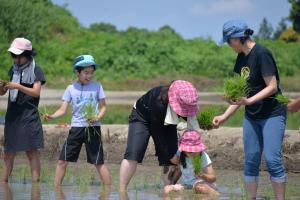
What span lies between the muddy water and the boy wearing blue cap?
0.96 ft

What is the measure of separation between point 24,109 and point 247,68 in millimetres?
3093

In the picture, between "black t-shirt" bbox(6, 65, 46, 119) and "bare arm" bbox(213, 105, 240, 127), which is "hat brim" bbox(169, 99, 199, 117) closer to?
"bare arm" bbox(213, 105, 240, 127)

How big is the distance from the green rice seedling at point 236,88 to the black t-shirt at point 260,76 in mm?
108

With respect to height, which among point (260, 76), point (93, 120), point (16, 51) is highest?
point (16, 51)

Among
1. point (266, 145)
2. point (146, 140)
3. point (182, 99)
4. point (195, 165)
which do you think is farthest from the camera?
point (146, 140)

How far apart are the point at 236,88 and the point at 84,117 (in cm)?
245

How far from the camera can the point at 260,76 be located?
8.43 metres

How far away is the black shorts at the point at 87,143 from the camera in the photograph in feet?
A: 33.7

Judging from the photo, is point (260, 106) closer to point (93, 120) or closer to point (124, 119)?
point (93, 120)

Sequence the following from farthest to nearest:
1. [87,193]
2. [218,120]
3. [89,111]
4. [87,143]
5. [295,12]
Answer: [295,12] → [87,143] → [89,111] → [87,193] → [218,120]

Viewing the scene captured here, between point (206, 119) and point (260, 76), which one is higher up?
point (260, 76)

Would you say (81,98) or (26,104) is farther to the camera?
(26,104)

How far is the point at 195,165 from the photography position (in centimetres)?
915

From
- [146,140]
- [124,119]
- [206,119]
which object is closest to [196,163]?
[206,119]
